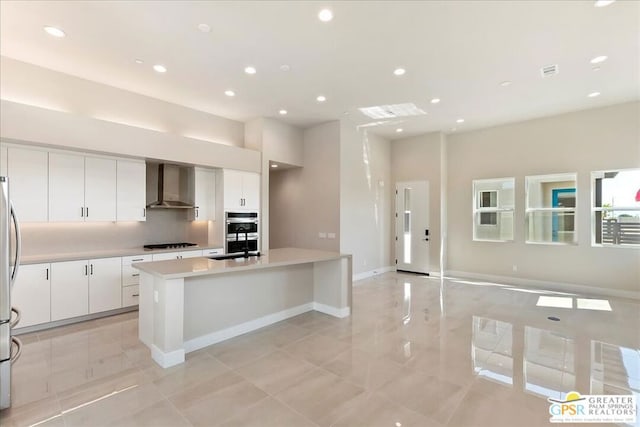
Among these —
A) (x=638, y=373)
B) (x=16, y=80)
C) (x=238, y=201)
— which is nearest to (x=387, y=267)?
(x=238, y=201)

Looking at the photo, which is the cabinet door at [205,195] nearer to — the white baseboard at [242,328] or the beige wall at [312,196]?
the beige wall at [312,196]

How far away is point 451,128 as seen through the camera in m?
6.88

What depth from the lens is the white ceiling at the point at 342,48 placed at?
2.85 metres

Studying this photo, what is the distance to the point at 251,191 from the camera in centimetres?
591

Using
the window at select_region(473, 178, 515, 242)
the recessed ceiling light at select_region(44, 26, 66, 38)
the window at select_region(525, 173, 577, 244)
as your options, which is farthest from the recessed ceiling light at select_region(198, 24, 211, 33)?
the window at select_region(525, 173, 577, 244)

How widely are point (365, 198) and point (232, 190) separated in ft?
10.3

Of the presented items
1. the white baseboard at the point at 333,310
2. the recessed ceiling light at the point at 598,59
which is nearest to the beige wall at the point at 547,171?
the recessed ceiling light at the point at 598,59

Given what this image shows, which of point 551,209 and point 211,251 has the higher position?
point 551,209

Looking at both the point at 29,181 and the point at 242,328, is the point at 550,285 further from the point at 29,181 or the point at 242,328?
the point at 29,181

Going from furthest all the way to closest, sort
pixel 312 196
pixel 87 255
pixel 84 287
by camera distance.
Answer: pixel 312 196
pixel 87 255
pixel 84 287

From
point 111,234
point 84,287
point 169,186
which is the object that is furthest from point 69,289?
point 169,186

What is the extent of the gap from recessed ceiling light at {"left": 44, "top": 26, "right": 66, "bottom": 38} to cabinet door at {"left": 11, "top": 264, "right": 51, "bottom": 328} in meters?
2.74

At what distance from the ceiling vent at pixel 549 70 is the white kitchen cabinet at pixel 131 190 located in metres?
6.17

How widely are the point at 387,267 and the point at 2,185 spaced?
7173 mm
